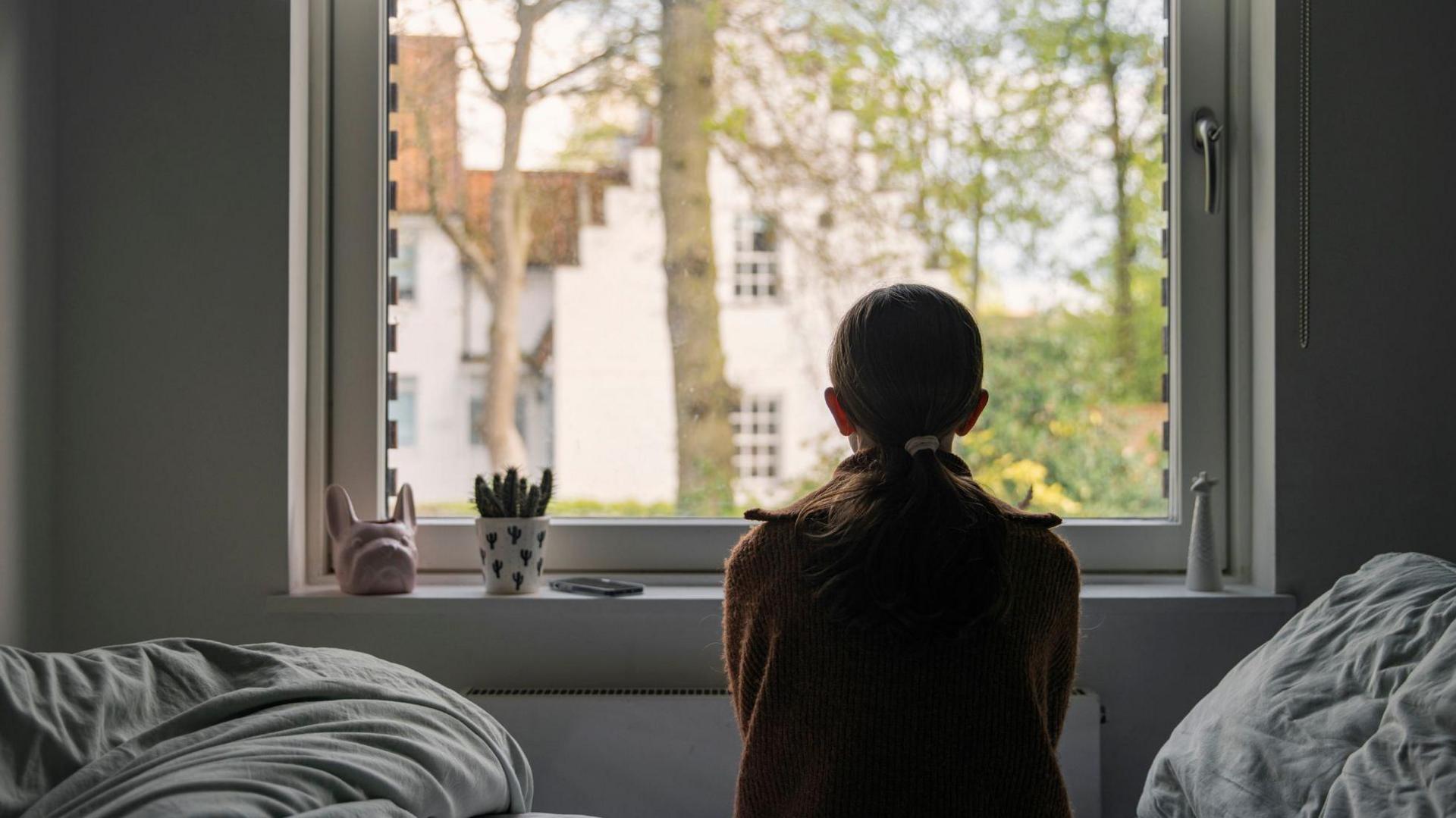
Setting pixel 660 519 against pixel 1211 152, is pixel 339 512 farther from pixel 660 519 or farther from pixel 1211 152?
pixel 1211 152

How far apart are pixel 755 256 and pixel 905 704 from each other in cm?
102

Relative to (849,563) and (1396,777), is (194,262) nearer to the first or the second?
(849,563)

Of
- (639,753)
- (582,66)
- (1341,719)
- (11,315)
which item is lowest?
(639,753)

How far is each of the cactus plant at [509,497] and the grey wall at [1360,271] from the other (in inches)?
43.0

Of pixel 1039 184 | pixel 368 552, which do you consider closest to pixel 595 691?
pixel 368 552

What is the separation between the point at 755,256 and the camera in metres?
1.95

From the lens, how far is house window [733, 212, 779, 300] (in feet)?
6.39

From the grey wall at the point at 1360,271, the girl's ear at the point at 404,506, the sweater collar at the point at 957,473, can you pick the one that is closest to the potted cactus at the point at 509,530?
the girl's ear at the point at 404,506

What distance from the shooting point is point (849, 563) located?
105 cm

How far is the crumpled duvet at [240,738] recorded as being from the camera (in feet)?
2.82

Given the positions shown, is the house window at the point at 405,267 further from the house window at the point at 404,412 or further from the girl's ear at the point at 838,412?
the girl's ear at the point at 838,412

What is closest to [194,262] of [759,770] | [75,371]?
[75,371]

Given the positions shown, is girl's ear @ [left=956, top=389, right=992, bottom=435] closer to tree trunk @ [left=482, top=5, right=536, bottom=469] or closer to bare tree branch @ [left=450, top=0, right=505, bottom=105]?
tree trunk @ [left=482, top=5, right=536, bottom=469]

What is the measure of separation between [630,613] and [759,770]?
2.17 ft
